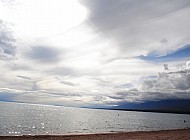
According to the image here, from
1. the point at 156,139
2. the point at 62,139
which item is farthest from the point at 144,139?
the point at 62,139

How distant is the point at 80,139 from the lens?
37.7 m

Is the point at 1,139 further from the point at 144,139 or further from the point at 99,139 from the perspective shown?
the point at 144,139

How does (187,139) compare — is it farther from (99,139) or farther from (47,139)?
(47,139)

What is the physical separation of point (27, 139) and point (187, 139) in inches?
913

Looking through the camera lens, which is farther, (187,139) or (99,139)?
(99,139)

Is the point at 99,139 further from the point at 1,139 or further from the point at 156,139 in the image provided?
the point at 1,139

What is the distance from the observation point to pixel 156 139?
3531 centimetres

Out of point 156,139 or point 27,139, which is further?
point 27,139

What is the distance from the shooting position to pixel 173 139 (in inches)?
1337

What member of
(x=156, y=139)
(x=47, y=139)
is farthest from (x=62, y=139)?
(x=156, y=139)

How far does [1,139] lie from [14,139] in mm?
2442

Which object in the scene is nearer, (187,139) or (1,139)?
(187,139)

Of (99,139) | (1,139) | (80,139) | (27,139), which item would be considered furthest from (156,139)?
(1,139)

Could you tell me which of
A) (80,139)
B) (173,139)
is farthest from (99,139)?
(173,139)
